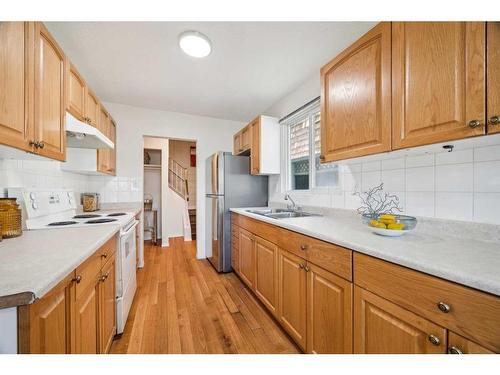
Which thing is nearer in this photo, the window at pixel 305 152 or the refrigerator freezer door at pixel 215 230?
the window at pixel 305 152

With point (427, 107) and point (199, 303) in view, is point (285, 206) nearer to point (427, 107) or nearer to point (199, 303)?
point (199, 303)

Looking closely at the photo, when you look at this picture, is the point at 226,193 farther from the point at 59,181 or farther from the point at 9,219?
the point at 9,219

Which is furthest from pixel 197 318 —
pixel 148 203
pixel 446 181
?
pixel 148 203

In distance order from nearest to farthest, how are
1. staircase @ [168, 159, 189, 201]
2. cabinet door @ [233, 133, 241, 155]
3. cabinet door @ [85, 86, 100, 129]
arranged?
cabinet door @ [85, 86, 100, 129] → cabinet door @ [233, 133, 241, 155] → staircase @ [168, 159, 189, 201]

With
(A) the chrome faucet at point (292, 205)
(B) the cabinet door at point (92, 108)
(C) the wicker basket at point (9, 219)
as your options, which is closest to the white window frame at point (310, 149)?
(A) the chrome faucet at point (292, 205)

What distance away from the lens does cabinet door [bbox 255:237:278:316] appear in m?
1.63

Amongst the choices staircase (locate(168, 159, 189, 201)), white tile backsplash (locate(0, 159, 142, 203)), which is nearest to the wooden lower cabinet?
white tile backsplash (locate(0, 159, 142, 203))

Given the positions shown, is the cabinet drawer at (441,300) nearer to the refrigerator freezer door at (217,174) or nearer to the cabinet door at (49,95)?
the cabinet door at (49,95)

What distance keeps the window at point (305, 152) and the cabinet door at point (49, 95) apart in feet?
7.05

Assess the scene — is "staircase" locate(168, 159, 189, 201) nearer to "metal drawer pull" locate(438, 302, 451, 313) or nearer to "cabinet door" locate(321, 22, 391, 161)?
"cabinet door" locate(321, 22, 391, 161)

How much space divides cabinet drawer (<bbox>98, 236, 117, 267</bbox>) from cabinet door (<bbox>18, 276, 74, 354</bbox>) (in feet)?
1.27

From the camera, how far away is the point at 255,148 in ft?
8.81

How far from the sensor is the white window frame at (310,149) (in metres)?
2.18

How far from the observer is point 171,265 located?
298cm
